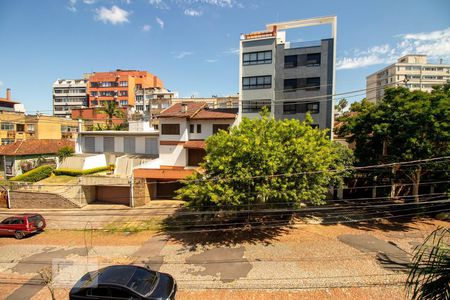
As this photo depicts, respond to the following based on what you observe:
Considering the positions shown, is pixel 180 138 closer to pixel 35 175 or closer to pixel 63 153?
pixel 63 153

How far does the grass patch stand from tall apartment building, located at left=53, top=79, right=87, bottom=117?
71181mm

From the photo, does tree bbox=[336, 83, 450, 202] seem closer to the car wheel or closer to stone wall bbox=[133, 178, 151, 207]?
stone wall bbox=[133, 178, 151, 207]

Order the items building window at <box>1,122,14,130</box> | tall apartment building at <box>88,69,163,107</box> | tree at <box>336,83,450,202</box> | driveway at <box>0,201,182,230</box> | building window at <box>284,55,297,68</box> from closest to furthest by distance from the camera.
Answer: tree at <box>336,83,450,202</box> → driveway at <box>0,201,182,230</box> → building window at <box>284,55,297,68</box> → building window at <box>1,122,14,130</box> → tall apartment building at <box>88,69,163,107</box>

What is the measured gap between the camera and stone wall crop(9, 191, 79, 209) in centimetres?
2434

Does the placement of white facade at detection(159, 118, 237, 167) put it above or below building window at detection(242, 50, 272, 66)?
below

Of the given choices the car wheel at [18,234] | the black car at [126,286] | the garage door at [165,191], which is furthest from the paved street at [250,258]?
the garage door at [165,191]

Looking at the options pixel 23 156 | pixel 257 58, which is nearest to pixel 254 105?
pixel 257 58

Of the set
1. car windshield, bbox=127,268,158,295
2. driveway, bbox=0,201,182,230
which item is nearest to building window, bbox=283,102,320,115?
driveway, bbox=0,201,182,230

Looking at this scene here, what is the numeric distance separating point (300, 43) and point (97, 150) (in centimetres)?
3187

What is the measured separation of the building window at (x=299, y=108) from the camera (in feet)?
90.9

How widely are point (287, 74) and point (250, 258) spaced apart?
22.2 m

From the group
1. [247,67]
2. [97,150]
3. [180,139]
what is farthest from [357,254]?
[97,150]

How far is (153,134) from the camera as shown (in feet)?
106

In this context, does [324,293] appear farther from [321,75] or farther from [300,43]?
[300,43]
